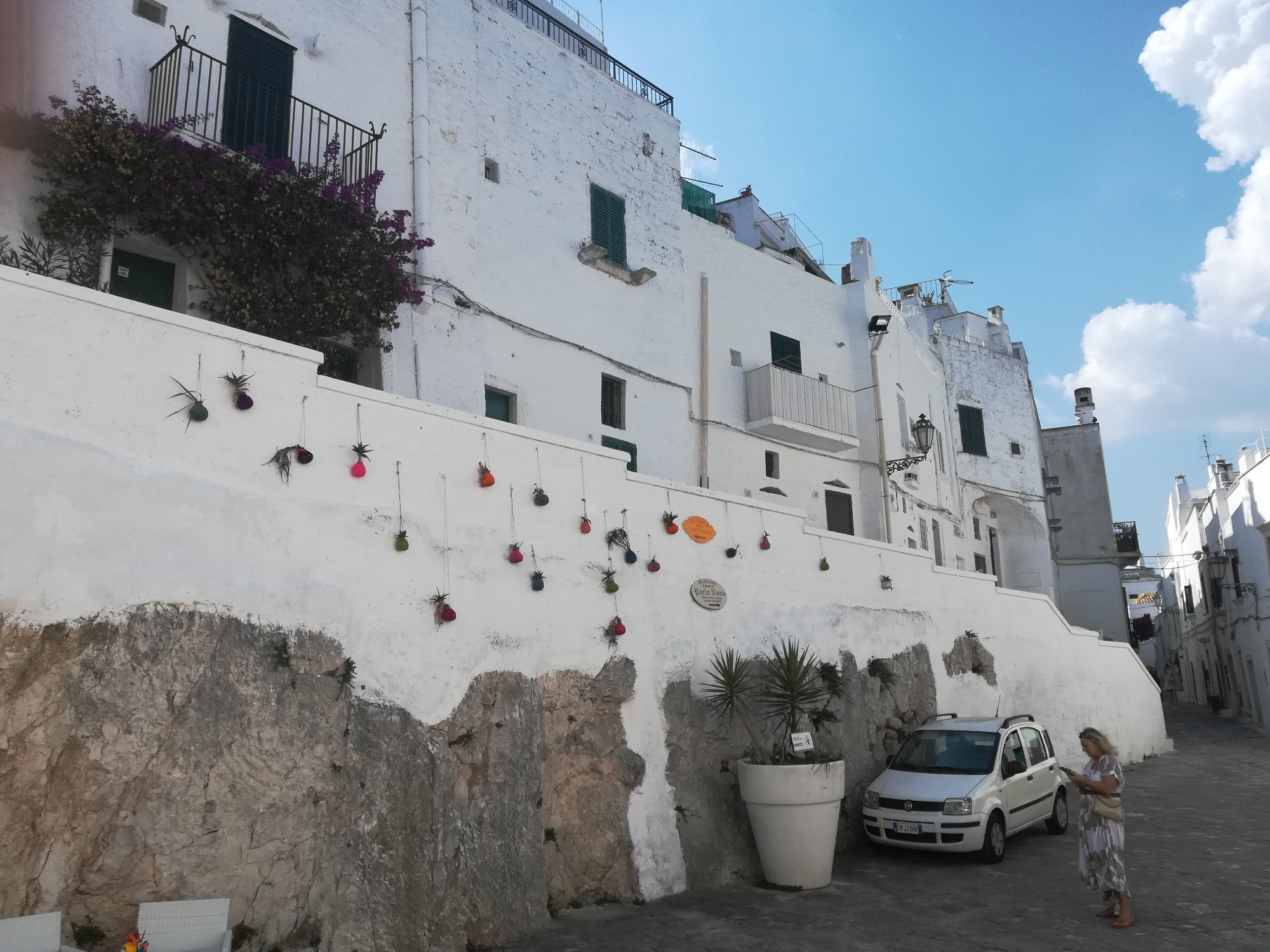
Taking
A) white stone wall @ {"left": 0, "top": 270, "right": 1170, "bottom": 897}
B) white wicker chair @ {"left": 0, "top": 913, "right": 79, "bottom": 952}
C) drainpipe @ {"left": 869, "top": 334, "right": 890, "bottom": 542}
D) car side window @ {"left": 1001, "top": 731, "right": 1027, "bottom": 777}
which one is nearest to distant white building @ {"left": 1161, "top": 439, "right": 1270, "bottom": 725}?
drainpipe @ {"left": 869, "top": 334, "right": 890, "bottom": 542}

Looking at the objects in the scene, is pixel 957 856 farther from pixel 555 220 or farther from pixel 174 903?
pixel 555 220

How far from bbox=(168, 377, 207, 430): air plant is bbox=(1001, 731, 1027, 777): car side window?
964 centimetres

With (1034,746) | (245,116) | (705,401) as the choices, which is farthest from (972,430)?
(245,116)

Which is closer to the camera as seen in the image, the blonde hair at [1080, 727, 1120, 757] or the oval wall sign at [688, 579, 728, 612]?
the blonde hair at [1080, 727, 1120, 757]

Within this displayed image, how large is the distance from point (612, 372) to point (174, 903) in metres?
10.6

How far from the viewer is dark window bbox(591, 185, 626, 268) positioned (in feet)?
50.8

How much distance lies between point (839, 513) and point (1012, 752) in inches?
336

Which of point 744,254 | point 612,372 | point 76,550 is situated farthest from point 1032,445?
point 76,550

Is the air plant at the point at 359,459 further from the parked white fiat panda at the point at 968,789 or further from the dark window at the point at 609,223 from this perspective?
the dark window at the point at 609,223

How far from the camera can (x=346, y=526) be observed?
759 cm

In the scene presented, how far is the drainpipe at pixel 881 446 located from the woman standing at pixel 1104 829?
38.3 feet

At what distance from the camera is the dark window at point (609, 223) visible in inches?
609

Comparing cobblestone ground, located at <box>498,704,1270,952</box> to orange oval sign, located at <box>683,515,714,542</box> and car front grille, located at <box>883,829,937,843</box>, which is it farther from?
orange oval sign, located at <box>683,515,714,542</box>

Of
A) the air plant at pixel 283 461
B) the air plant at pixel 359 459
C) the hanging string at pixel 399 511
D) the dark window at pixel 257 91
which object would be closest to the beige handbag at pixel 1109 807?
the hanging string at pixel 399 511
